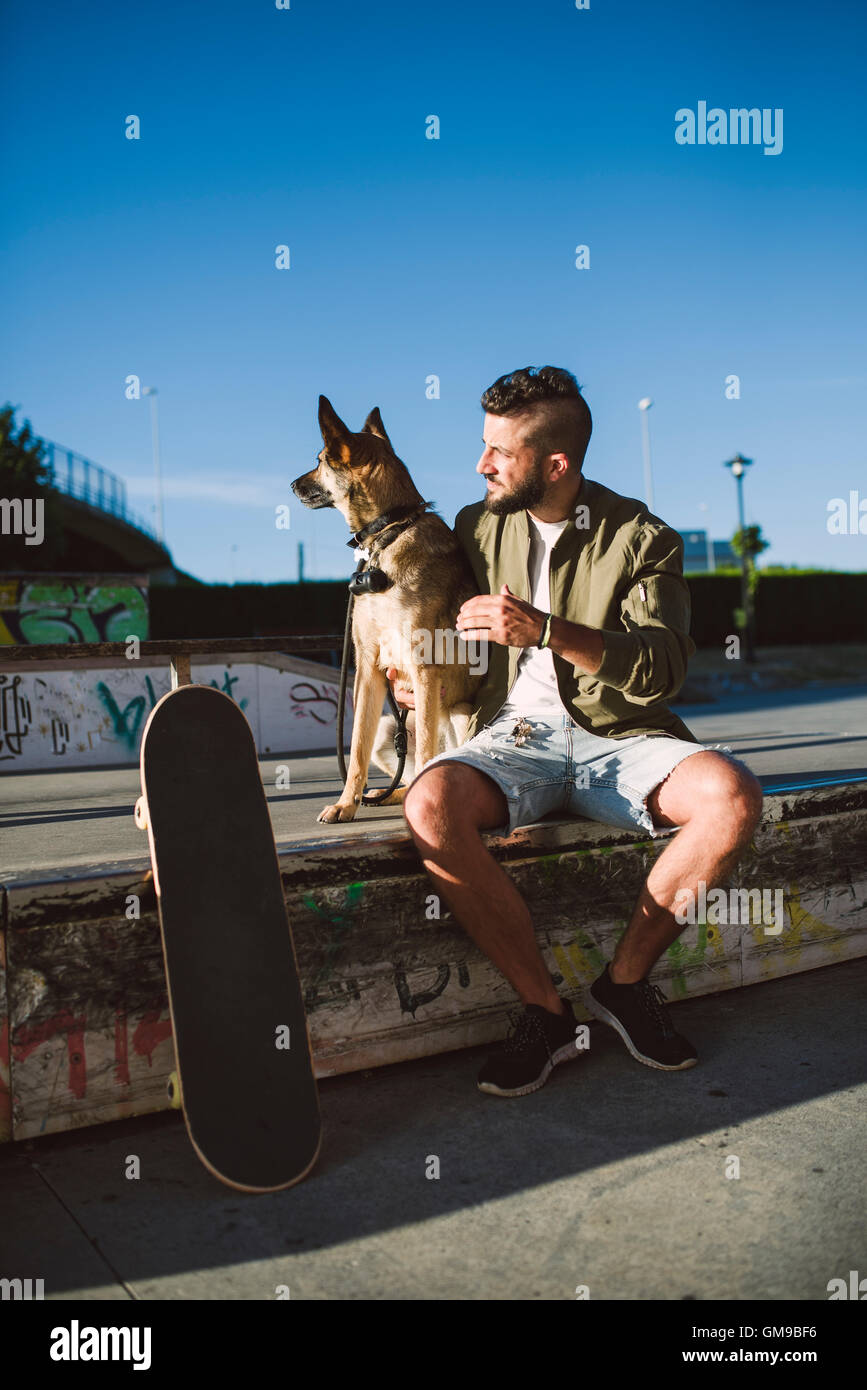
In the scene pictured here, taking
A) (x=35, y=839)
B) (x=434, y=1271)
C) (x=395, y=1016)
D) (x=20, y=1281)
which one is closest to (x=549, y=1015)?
(x=395, y=1016)

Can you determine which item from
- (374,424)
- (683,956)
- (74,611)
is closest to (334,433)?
(374,424)

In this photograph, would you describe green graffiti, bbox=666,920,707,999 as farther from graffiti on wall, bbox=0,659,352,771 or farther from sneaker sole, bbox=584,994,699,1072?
graffiti on wall, bbox=0,659,352,771

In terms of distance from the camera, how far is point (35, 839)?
5.12 meters

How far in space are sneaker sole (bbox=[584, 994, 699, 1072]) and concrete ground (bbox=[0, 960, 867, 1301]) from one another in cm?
3

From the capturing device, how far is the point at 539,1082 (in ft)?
9.54

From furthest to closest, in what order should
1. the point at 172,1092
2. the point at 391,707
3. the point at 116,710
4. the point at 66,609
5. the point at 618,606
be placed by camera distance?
the point at 66,609, the point at 116,710, the point at 391,707, the point at 618,606, the point at 172,1092

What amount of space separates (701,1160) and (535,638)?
139cm

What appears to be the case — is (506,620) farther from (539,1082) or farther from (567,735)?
(539,1082)

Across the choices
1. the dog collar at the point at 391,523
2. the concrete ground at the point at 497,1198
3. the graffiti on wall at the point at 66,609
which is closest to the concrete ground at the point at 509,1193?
the concrete ground at the point at 497,1198

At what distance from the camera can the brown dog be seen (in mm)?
3909

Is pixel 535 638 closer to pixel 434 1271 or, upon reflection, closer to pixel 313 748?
pixel 434 1271

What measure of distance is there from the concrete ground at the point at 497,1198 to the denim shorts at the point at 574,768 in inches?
30.5

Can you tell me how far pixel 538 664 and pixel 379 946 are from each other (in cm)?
107

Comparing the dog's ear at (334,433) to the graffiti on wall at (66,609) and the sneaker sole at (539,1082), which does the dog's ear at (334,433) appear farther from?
the graffiti on wall at (66,609)
